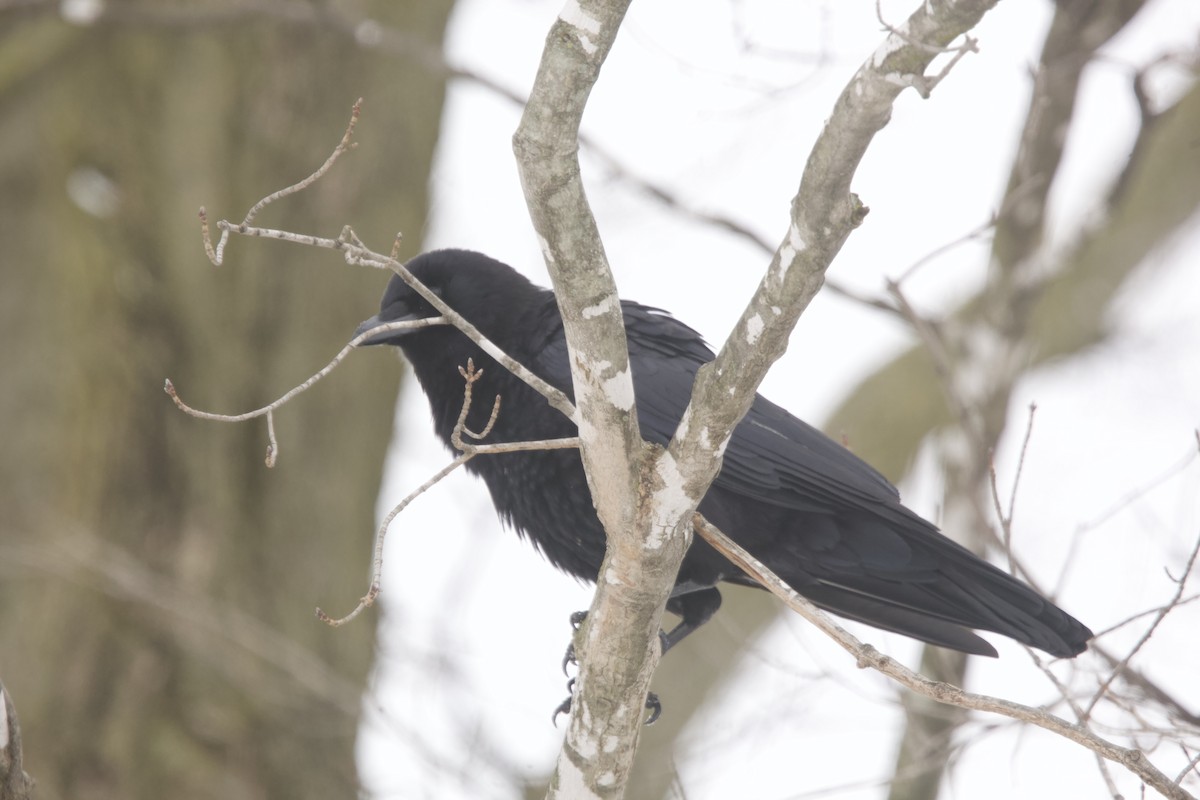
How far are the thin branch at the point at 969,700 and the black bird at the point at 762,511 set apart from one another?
3.40 ft

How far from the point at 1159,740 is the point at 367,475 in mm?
3659

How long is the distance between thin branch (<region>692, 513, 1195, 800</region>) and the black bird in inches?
40.8

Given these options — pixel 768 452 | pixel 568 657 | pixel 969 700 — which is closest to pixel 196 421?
pixel 568 657

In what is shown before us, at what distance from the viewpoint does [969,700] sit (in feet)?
7.90

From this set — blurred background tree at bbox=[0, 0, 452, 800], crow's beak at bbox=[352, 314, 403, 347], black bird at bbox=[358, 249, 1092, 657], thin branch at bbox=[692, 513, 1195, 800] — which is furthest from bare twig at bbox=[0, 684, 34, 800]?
blurred background tree at bbox=[0, 0, 452, 800]

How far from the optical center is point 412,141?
19.7ft

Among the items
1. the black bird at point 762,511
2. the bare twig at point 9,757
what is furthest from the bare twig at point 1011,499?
the bare twig at point 9,757

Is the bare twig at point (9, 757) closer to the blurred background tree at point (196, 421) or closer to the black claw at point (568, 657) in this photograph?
the black claw at point (568, 657)

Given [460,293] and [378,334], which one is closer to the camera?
[378,334]

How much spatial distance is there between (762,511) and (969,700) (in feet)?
4.96

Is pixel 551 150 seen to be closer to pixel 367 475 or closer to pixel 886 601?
pixel 886 601

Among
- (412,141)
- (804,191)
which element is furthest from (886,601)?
(412,141)

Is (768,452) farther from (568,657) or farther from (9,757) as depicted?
(9,757)

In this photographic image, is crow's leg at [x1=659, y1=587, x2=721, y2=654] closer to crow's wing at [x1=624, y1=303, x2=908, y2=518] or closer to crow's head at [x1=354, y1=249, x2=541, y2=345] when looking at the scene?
crow's wing at [x1=624, y1=303, x2=908, y2=518]
